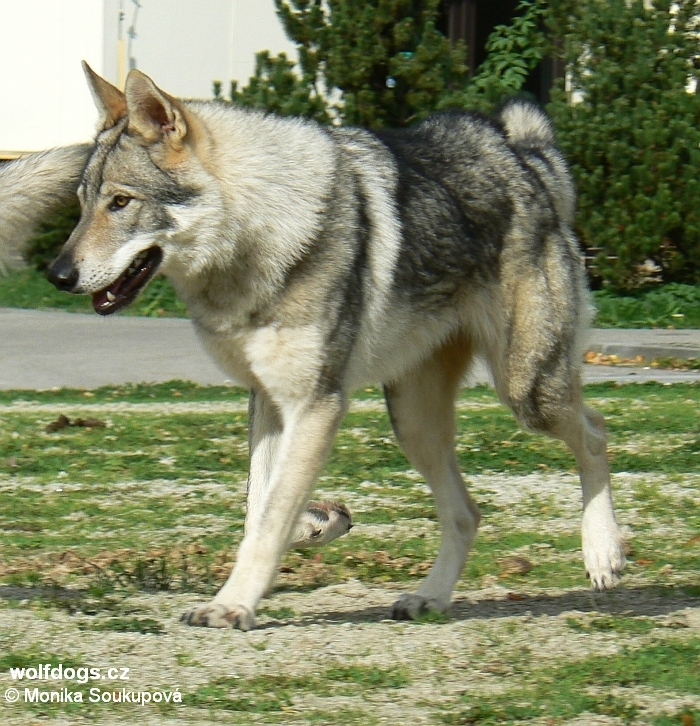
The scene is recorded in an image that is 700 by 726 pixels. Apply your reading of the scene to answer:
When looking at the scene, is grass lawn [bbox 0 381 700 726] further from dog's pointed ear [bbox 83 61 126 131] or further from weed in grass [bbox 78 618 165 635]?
dog's pointed ear [bbox 83 61 126 131]

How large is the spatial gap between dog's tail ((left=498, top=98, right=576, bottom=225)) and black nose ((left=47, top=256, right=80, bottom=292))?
2074mm

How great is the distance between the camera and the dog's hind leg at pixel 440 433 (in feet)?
17.3

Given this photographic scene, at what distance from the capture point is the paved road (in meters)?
11.2

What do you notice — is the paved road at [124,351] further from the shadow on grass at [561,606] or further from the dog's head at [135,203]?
the dog's head at [135,203]

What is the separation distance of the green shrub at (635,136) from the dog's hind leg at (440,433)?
9.15 m

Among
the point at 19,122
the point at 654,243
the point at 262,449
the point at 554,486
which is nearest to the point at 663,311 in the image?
the point at 654,243

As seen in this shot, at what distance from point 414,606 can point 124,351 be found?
8146 mm

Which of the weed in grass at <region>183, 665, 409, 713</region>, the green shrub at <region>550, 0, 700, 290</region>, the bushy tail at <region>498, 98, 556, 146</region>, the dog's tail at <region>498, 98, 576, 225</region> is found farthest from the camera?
the green shrub at <region>550, 0, 700, 290</region>

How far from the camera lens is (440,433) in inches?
214

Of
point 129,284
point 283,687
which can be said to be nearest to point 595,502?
point 283,687

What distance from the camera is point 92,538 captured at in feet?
19.7

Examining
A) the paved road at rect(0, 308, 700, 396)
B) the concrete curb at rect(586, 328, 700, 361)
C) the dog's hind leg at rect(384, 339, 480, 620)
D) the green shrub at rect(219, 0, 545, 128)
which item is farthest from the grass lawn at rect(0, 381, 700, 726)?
the green shrub at rect(219, 0, 545, 128)

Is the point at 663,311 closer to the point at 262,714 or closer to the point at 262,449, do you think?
the point at 262,449

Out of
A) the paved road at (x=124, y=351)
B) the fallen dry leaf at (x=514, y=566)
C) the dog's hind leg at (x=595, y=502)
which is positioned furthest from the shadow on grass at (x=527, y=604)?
the paved road at (x=124, y=351)
